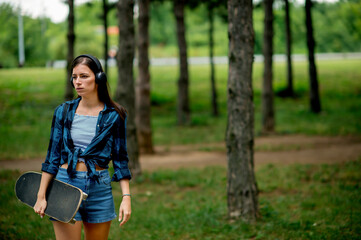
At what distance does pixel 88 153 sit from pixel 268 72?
46.9 ft

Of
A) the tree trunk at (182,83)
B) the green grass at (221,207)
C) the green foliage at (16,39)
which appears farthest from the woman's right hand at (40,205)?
the green foliage at (16,39)

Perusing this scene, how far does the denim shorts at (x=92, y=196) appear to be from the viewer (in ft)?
10.6

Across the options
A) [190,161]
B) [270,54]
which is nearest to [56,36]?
[270,54]

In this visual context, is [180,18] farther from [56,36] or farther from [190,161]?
[56,36]

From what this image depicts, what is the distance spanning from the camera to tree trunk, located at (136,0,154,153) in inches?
544

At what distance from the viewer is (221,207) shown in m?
7.22

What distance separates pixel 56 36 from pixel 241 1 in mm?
55011

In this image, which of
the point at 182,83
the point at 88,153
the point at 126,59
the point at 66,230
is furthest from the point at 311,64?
the point at 66,230

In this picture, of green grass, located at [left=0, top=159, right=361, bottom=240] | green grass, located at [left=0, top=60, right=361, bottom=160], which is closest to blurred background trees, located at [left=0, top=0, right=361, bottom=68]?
green grass, located at [left=0, top=60, right=361, bottom=160]

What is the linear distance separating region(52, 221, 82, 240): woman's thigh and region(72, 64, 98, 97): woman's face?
993 mm

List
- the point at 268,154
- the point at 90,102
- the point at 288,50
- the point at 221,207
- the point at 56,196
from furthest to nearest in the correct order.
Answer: the point at 288,50 < the point at 268,154 < the point at 221,207 < the point at 90,102 < the point at 56,196

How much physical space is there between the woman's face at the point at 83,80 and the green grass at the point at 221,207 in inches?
121

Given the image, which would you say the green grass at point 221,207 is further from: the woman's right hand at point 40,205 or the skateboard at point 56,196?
the woman's right hand at point 40,205

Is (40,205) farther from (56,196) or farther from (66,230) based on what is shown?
(66,230)
